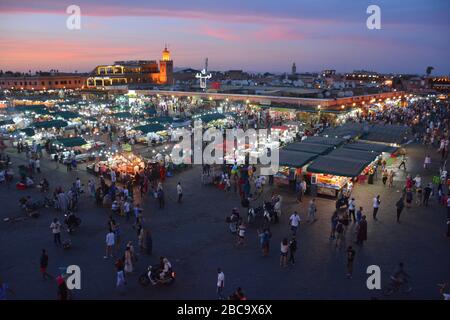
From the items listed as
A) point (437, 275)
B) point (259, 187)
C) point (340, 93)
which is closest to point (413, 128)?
point (340, 93)

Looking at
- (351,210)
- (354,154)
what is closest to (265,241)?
(351,210)

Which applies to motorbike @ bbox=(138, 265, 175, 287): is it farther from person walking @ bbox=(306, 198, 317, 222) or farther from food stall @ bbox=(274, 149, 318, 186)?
food stall @ bbox=(274, 149, 318, 186)

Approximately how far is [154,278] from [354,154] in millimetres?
12052

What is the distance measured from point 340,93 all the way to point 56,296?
33333mm

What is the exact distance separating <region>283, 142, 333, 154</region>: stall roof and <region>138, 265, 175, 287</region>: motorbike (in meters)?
11.2

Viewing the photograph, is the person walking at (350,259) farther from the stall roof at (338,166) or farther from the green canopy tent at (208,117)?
the green canopy tent at (208,117)

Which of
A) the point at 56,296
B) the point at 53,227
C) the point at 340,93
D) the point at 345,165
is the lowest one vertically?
the point at 56,296

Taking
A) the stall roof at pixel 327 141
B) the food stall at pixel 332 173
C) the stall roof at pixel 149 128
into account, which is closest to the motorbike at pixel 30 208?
the food stall at pixel 332 173

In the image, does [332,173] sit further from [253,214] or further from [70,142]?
[70,142]

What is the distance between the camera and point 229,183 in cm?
1669

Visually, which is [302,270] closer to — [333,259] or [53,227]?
[333,259]

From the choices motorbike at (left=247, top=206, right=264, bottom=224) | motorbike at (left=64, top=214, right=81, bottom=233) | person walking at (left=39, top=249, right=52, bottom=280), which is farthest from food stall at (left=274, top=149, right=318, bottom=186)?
person walking at (left=39, top=249, right=52, bottom=280)

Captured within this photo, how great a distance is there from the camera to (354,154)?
17.8 metres
